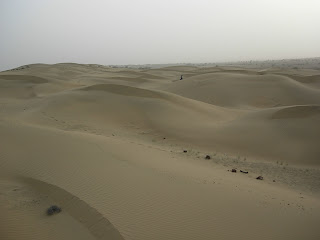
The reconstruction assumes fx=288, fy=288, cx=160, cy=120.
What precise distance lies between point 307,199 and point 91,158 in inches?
173

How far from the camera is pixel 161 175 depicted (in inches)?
223

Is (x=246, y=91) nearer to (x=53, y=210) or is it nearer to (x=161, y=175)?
(x=161, y=175)

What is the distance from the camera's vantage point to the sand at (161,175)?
4164 millimetres

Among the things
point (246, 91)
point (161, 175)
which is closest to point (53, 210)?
point (161, 175)

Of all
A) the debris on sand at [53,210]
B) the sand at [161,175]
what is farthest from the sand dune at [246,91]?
the debris on sand at [53,210]

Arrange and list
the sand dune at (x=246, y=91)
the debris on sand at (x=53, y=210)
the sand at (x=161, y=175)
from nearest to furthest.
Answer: the sand at (x=161, y=175)
the debris on sand at (x=53, y=210)
the sand dune at (x=246, y=91)

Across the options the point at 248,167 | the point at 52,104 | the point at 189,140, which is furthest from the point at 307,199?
the point at 52,104

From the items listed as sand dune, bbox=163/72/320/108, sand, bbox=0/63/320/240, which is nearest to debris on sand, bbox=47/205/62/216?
sand, bbox=0/63/320/240

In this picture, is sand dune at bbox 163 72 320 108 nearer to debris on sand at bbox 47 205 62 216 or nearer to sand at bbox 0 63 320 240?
sand at bbox 0 63 320 240

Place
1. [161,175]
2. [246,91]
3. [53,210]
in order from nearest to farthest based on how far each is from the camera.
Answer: [53,210] < [161,175] < [246,91]

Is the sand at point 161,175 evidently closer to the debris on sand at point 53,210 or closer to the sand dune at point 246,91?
the debris on sand at point 53,210

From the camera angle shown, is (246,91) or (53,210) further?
(246,91)

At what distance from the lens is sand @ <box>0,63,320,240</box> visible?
164 inches

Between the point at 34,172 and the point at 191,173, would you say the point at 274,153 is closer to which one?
the point at 191,173
